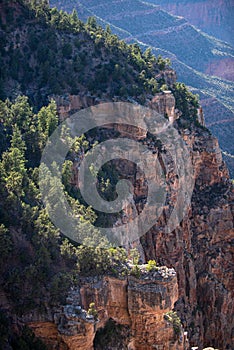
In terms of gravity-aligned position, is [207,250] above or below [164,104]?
below

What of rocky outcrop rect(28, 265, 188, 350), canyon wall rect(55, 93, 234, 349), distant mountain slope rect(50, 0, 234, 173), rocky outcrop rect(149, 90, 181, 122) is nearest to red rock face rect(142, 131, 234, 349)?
canyon wall rect(55, 93, 234, 349)

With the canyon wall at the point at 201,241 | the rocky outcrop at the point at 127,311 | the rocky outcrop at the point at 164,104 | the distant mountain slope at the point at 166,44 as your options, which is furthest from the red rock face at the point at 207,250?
the distant mountain slope at the point at 166,44

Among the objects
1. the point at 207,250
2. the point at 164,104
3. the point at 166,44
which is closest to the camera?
the point at 164,104

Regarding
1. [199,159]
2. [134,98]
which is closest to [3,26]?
[134,98]

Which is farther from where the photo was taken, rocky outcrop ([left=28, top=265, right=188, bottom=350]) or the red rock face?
the red rock face

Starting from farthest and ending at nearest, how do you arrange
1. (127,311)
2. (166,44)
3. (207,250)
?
(166,44)
(207,250)
(127,311)

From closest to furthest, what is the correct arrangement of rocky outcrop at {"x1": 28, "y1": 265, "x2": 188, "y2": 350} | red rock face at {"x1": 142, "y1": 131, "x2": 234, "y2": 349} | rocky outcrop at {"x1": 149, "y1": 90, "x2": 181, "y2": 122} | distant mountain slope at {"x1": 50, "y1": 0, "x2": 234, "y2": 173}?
1. rocky outcrop at {"x1": 28, "y1": 265, "x2": 188, "y2": 350}
2. rocky outcrop at {"x1": 149, "y1": 90, "x2": 181, "y2": 122}
3. red rock face at {"x1": 142, "y1": 131, "x2": 234, "y2": 349}
4. distant mountain slope at {"x1": 50, "y1": 0, "x2": 234, "y2": 173}

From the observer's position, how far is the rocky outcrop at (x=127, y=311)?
3906cm

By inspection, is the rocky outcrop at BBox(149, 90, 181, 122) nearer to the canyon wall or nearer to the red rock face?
the canyon wall

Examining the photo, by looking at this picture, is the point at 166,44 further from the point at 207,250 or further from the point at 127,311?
the point at 127,311

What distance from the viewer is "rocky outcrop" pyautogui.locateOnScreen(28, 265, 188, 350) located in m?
39.1

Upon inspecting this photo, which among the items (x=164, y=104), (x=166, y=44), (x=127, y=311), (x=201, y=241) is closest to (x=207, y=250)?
(x=201, y=241)

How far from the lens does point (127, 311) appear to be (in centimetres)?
4419

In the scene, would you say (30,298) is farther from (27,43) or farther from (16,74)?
(27,43)
